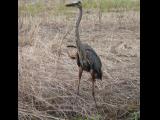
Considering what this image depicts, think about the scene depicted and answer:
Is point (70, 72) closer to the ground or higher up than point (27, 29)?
closer to the ground

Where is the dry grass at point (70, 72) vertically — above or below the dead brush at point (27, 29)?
below

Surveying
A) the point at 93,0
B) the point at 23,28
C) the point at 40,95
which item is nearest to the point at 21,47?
the point at 23,28

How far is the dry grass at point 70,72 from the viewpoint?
431 centimetres

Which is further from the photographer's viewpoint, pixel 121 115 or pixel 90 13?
pixel 90 13

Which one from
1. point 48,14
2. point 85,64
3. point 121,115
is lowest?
point 121,115

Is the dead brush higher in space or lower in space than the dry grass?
higher

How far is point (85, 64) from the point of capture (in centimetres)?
414

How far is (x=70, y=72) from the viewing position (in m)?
4.73

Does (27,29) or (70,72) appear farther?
(27,29)

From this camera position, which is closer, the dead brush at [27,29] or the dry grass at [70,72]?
the dry grass at [70,72]

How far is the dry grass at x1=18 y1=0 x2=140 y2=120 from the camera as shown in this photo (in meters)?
4.31

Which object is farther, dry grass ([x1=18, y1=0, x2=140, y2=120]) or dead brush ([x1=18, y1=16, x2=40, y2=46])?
dead brush ([x1=18, y1=16, x2=40, y2=46])
